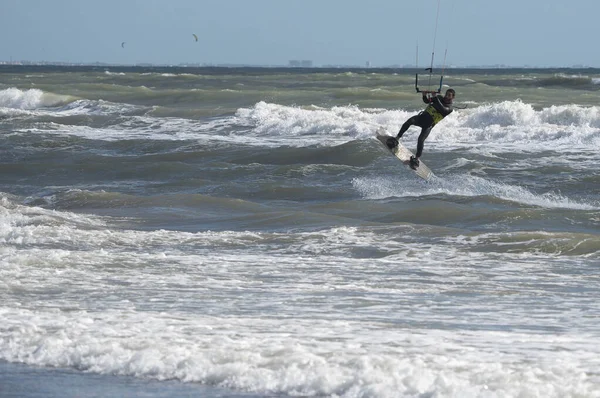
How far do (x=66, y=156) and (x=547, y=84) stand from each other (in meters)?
41.8

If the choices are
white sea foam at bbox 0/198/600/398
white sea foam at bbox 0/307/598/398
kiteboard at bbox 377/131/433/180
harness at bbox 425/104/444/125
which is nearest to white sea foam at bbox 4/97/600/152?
A: kiteboard at bbox 377/131/433/180

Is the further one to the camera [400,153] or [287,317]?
[400,153]

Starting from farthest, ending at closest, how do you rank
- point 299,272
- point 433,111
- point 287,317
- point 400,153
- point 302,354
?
point 400,153 < point 433,111 < point 299,272 < point 287,317 < point 302,354

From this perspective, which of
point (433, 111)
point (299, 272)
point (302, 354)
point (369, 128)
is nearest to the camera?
point (302, 354)

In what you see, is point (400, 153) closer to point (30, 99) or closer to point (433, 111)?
point (433, 111)

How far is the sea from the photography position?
6344 millimetres

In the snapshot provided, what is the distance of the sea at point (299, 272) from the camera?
6344 mm

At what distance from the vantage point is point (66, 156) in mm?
23812

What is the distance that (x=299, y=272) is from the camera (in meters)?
10.1

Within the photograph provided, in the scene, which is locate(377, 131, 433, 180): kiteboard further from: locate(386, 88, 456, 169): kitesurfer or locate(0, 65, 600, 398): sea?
locate(386, 88, 456, 169): kitesurfer

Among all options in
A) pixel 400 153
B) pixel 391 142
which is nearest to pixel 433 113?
Answer: pixel 391 142

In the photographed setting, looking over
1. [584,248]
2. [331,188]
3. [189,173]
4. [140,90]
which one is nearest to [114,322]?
[584,248]

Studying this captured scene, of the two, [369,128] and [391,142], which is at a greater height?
[391,142]

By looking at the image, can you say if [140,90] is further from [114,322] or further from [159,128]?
[114,322]
